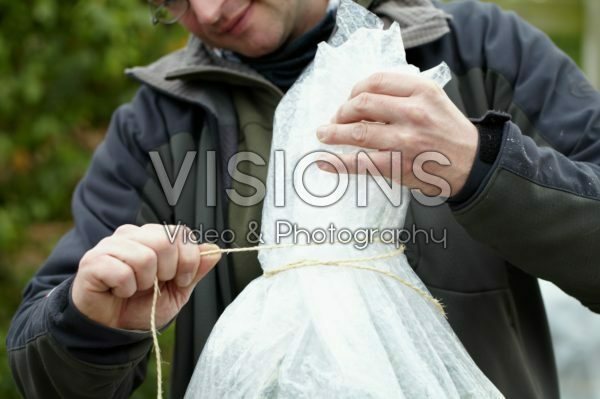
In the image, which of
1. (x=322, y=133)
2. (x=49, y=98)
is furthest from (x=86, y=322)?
(x=49, y=98)

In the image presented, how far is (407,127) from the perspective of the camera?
1.25 m

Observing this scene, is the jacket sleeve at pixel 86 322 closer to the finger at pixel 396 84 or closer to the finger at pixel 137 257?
the finger at pixel 137 257

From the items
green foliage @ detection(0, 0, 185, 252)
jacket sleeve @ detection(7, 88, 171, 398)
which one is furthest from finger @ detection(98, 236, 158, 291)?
green foliage @ detection(0, 0, 185, 252)

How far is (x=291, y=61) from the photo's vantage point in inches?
70.5

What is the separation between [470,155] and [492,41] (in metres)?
0.53

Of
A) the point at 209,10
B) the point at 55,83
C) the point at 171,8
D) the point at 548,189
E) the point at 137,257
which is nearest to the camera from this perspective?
the point at 137,257

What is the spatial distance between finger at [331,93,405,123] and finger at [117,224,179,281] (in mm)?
322

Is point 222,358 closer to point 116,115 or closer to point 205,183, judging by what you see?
point 205,183

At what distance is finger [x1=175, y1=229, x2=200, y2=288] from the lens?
1.27 metres

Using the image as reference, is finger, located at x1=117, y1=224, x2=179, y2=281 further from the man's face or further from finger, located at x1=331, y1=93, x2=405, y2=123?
the man's face

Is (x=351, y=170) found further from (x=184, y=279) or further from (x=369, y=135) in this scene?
(x=184, y=279)

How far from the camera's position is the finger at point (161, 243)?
125 cm

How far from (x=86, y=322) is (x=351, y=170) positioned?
0.49 metres

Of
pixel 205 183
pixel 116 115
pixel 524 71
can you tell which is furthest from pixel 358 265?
pixel 116 115
